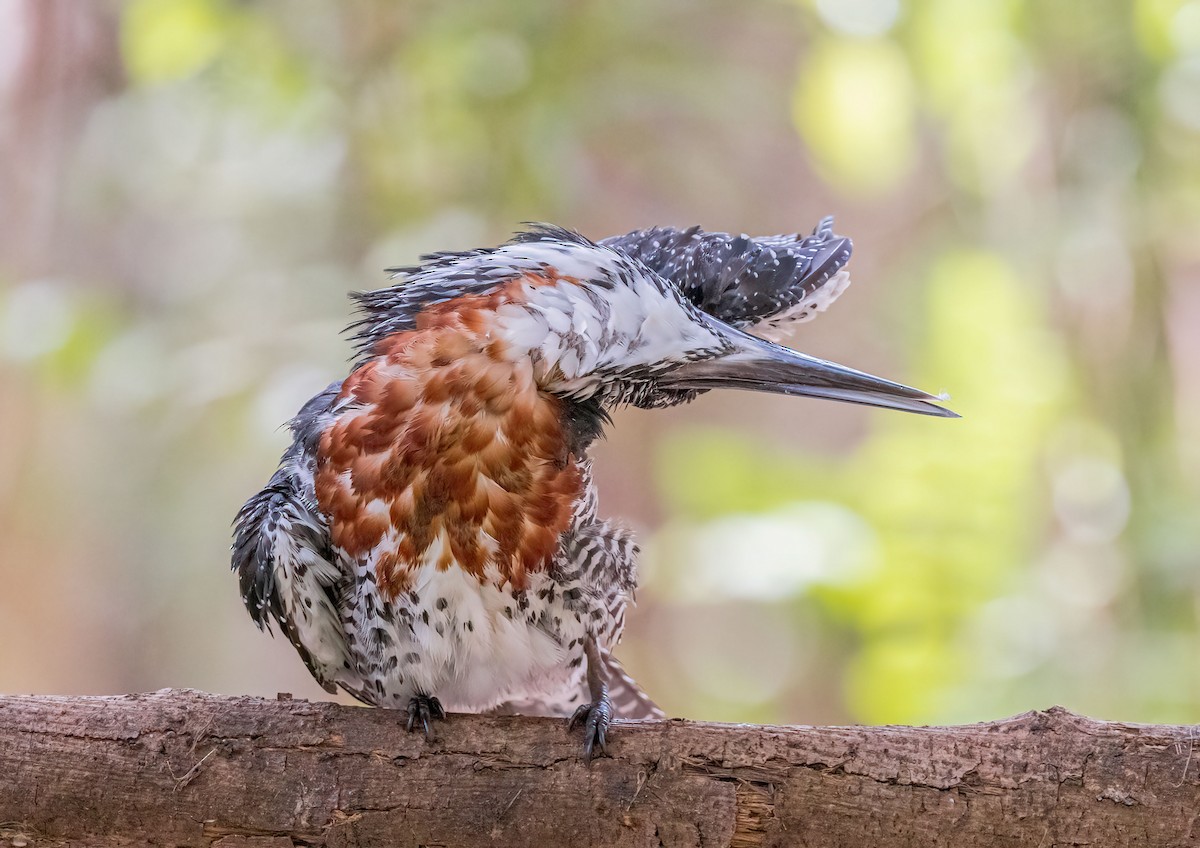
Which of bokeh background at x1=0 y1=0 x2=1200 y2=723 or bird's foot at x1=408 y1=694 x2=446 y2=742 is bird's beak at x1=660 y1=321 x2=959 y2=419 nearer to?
bird's foot at x1=408 y1=694 x2=446 y2=742

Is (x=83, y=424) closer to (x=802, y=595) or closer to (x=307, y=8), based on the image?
(x=307, y=8)

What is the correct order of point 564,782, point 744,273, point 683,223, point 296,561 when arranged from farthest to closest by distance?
point 683,223 → point 744,273 → point 296,561 → point 564,782

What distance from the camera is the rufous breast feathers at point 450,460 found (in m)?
1.70

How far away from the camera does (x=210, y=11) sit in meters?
3.48

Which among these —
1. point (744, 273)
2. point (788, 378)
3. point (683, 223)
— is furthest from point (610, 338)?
point (683, 223)

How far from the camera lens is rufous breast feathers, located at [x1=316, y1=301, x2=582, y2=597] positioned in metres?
1.70

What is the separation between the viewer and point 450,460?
171 cm

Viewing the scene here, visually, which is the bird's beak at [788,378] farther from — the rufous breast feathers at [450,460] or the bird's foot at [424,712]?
the bird's foot at [424,712]

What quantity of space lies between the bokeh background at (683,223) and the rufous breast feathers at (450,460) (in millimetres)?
1620

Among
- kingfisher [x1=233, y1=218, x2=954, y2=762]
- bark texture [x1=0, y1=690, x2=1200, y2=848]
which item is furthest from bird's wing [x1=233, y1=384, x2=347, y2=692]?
bark texture [x1=0, y1=690, x2=1200, y2=848]

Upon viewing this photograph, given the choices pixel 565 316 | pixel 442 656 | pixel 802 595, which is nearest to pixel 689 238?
pixel 565 316

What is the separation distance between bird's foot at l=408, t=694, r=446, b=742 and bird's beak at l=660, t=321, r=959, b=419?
609mm

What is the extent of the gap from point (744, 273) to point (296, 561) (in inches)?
38.0

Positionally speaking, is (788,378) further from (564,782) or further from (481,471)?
(564,782)
